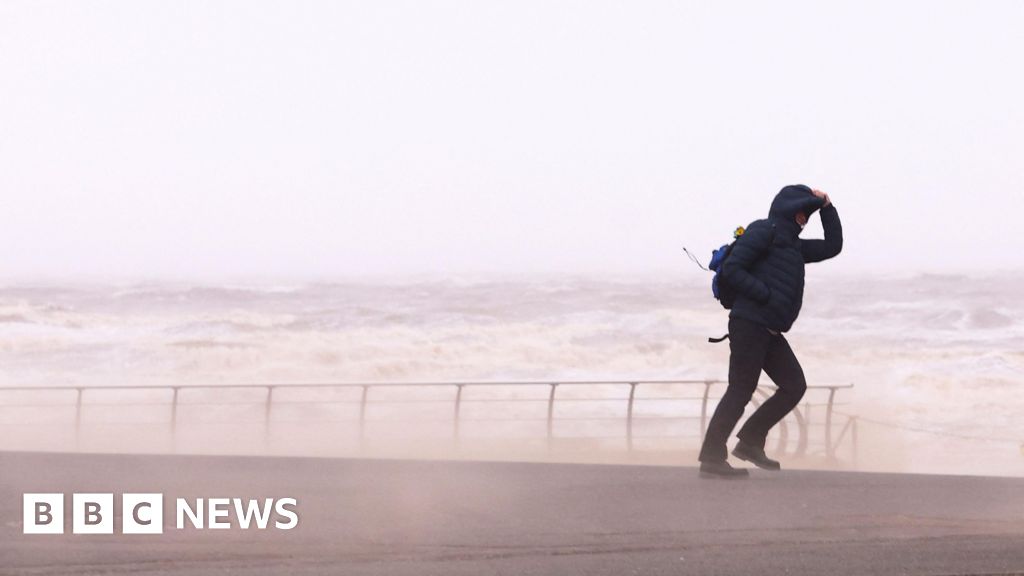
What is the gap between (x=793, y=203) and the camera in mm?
7797

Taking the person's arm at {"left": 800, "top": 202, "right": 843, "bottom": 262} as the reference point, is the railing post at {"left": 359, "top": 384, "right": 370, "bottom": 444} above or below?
below

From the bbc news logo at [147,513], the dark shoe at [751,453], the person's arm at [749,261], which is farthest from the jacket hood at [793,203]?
the bbc news logo at [147,513]

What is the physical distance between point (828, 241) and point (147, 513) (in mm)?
4022

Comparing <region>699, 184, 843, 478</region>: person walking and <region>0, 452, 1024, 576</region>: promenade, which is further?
<region>699, 184, 843, 478</region>: person walking

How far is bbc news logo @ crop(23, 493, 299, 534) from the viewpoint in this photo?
6.29 metres

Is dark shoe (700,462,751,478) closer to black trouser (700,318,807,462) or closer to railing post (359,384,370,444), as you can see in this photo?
black trouser (700,318,807,462)

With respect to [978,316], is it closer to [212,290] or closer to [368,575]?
[212,290]

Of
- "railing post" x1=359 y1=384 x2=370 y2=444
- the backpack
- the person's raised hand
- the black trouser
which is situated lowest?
"railing post" x1=359 y1=384 x2=370 y2=444

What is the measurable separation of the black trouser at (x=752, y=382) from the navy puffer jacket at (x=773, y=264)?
0.11 meters

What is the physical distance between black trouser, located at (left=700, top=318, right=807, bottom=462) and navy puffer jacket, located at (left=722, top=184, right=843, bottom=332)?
11 centimetres

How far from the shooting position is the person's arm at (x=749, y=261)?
764 centimetres

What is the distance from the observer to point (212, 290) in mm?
59625

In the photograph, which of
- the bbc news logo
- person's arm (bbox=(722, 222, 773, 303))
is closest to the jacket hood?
person's arm (bbox=(722, 222, 773, 303))

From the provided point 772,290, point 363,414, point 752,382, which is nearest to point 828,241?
point 772,290
